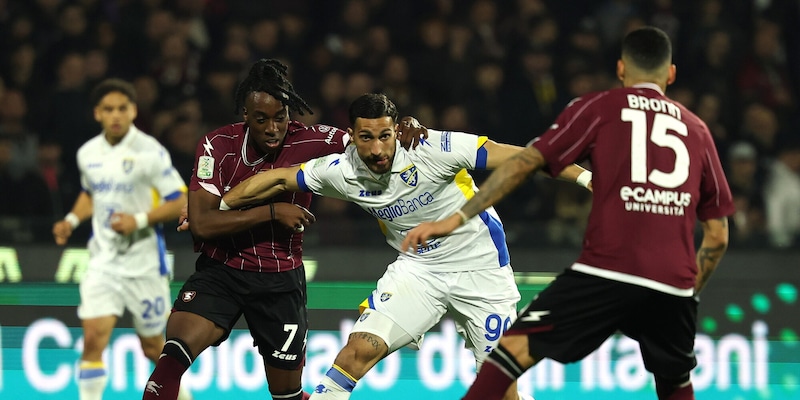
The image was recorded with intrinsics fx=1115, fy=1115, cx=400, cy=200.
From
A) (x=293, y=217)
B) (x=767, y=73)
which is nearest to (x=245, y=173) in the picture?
(x=293, y=217)

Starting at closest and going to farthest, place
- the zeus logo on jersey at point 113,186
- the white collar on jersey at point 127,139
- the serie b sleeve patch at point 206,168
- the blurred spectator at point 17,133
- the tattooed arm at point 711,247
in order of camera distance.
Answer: the tattooed arm at point 711,247, the serie b sleeve patch at point 206,168, the zeus logo on jersey at point 113,186, the white collar on jersey at point 127,139, the blurred spectator at point 17,133

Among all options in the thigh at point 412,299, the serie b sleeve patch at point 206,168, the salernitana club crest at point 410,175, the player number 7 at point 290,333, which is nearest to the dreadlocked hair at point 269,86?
the serie b sleeve patch at point 206,168

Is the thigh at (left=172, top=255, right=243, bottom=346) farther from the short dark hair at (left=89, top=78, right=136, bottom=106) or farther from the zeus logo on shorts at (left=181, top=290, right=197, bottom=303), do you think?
the short dark hair at (left=89, top=78, right=136, bottom=106)

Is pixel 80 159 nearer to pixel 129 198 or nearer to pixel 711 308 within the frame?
pixel 129 198

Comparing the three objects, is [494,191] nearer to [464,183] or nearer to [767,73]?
[464,183]

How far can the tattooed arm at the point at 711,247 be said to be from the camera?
14.2 ft

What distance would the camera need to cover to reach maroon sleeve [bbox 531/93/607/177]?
4.11 m

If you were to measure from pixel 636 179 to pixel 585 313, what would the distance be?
1.73 ft

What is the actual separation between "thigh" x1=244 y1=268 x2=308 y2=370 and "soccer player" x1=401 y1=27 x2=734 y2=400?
5.07ft

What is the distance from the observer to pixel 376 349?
512cm

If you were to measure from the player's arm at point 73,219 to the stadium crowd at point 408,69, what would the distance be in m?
1.77

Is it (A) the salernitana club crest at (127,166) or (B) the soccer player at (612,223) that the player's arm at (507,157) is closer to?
(B) the soccer player at (612,223)

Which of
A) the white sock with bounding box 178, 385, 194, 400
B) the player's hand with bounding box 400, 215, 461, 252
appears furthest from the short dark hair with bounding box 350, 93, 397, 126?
the white sock with bounding box 178, 385, 194, 400

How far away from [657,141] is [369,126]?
1467 millimetres
